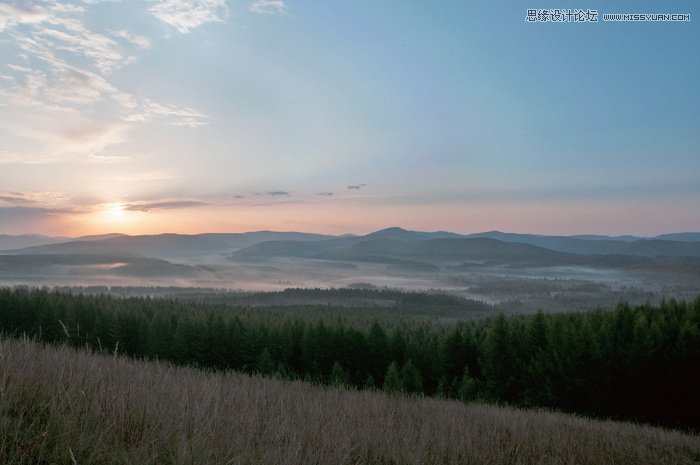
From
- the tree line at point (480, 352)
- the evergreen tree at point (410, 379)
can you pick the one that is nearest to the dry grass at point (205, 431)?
the tree line at point (480, 352)

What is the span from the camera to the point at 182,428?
6.21 m

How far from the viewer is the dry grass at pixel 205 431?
207 inches

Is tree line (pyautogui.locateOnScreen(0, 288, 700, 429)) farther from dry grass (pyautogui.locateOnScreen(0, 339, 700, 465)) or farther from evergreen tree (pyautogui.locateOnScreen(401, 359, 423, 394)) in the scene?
dry grass (pyautogui.locateOnScreen(0, 339, 700, 465))

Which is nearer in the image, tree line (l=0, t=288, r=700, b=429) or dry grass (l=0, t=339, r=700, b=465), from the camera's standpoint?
dry grass (l=0, t=339, r=700, b=465)

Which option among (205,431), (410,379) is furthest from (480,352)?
(205,431)

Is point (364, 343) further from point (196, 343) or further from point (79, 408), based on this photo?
point (79, 408)

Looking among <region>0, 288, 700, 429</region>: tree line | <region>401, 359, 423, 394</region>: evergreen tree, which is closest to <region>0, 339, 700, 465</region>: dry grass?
<region>0, 288, 700, 429</region>: tree line

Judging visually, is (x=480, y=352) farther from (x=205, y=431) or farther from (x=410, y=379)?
(x=205, y=431)

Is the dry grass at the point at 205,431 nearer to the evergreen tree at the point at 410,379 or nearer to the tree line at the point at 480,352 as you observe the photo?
the tree line at the point at 480,352

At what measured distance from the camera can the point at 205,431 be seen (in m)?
6.30

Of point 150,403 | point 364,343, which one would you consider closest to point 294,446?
point 150,403

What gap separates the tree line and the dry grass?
29145mm

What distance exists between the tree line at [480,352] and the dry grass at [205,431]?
29145 millimetres

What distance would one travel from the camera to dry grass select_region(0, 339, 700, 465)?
17.3ft
